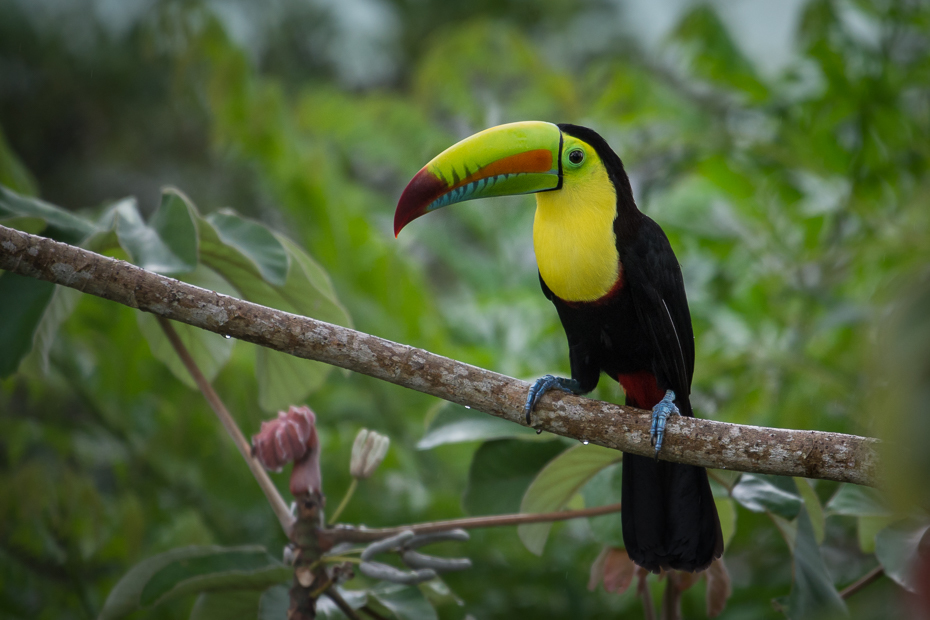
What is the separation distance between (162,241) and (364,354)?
1.47ft

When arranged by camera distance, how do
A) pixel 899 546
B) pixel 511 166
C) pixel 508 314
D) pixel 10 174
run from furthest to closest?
1. pixel 508 314
2. pixel 10 174
3. pixel 511 166
4. pixel 899 546

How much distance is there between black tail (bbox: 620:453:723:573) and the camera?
48.1 inches

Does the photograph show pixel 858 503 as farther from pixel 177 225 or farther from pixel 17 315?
pixel 17 315

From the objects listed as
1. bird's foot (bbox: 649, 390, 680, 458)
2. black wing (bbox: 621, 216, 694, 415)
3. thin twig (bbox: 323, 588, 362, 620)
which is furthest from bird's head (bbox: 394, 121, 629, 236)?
thin twig (bbox: 323, 588, 362, 620)

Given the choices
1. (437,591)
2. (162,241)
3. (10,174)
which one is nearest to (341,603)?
(437,591)

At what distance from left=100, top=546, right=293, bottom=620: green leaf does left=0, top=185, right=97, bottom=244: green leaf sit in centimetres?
62

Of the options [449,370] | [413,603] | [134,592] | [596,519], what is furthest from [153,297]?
[596,519]

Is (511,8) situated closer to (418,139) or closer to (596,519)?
(418,139)

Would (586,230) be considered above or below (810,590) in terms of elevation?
above

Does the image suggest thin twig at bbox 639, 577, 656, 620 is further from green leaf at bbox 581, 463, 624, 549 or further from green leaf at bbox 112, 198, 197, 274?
green leaf at bbox 112, 198, 197, 274

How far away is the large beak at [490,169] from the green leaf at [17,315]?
25.4 inches

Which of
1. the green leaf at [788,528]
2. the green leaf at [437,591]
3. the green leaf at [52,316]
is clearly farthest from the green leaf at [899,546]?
the green leaf at [52,316]

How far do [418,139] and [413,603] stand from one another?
2836 mm

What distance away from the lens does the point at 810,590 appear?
3.74 feet
